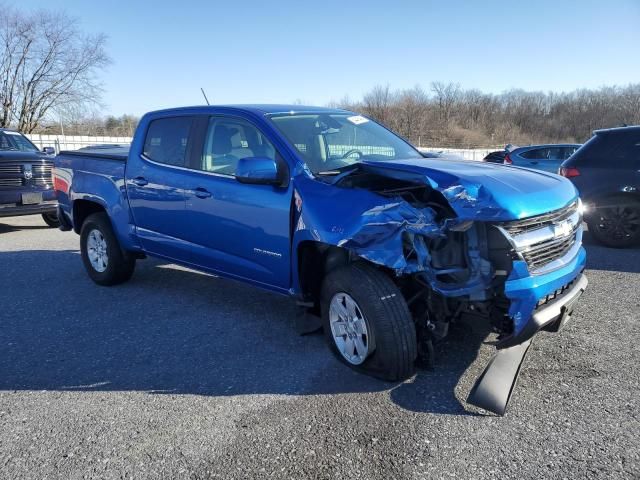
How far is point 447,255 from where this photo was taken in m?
3.19

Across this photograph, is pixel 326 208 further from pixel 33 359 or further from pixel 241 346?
pixel 33 359

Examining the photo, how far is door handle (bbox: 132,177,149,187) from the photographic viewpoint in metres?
5.04

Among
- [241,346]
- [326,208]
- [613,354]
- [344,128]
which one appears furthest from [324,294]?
[613,354]

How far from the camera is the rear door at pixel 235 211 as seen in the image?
153 inches

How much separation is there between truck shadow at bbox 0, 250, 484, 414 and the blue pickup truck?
24 centimetres

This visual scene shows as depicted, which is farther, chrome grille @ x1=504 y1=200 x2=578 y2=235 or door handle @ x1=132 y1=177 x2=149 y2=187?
door handle @ x1=132 y1=177 x2=149 y2=187

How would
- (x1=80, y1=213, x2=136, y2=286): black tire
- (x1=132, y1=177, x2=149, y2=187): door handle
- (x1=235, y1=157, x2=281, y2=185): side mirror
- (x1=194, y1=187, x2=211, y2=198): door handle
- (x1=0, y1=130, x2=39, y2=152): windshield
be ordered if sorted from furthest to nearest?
1. (x1=0, y1=130, x2=39, y2=152): windshield
2. (x1=80, y1=213, x2=136, y2=286): black tire
3. (x1=132, y1=177, x2=149, y2=187): door handle
4. (x1=194, y1=187, x2=211, y2=198): door handle
5. (x1=235, y1=157, x2=281, y2=185): side mirror

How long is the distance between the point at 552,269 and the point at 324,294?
1499 millimetres

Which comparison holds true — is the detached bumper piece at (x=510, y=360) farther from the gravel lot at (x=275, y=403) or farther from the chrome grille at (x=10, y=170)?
the chrome grille at (x=10, y=170)

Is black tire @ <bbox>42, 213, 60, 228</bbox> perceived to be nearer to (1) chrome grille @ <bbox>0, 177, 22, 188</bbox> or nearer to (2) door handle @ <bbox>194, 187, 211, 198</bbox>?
(1) chrome grille @ <bbox>0, 177, 22, 188</bbox>

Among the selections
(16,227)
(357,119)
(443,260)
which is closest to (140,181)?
(357,119)

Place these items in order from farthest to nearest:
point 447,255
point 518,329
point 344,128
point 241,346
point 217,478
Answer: point 344,128
point 241,346
point 447,255
point 518,329
point 217,478

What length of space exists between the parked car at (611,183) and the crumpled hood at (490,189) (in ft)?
13.4

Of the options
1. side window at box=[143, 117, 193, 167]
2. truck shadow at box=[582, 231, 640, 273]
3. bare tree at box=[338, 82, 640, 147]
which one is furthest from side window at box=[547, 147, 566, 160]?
bare tree at box=[338, 82, 640, 147]
